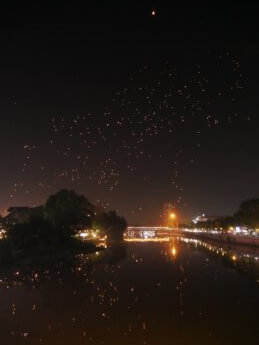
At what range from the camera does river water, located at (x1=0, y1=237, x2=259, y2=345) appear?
56.1 ft

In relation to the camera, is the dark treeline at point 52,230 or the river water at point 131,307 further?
the dark treeline at point 52,230

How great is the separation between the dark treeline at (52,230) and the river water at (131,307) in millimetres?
18302

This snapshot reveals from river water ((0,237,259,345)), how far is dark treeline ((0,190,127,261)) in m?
18.3

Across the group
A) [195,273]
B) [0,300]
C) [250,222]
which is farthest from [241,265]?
[250,222]

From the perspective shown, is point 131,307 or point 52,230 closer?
point 131,307

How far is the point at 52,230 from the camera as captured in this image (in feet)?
225

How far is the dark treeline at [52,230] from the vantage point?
5878 centimetres

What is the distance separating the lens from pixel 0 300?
2641cm

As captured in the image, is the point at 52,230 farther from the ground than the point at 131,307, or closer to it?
farther from the ground

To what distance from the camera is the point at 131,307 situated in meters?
23.4

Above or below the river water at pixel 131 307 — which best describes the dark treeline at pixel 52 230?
above

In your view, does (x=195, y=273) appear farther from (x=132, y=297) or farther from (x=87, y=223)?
(x=87, y=223)

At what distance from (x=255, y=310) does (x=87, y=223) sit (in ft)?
201

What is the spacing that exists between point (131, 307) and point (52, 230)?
46732 millimetres
